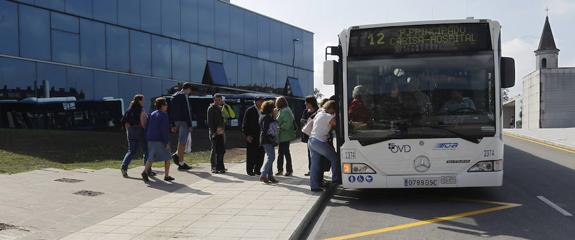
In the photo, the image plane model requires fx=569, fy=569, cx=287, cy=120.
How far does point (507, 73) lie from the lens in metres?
8.85

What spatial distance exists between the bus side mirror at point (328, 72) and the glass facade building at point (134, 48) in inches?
728

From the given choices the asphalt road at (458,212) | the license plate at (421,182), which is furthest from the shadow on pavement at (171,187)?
the license plate at (421,182)

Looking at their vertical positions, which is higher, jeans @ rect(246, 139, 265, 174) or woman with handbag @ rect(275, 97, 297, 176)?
woman with handbag @ rect(275, 97, 297, 176)

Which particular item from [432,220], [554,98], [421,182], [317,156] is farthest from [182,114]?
[554,98]

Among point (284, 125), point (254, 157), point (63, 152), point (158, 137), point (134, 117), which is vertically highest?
point (134, 117)

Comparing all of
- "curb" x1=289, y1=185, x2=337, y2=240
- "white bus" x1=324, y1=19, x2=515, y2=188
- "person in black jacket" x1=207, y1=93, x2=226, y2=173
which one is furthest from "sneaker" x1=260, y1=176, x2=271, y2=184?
"white bus" x1=324, y1=19, x2=515, y2=188

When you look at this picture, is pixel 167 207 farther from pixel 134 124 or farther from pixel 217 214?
pixel 134 124

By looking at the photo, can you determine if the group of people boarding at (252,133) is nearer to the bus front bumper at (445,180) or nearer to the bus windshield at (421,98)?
the bus windshield at (421,98)

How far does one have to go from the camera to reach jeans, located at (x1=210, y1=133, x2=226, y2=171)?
39.9ft

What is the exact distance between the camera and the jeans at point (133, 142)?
1111 centimetres

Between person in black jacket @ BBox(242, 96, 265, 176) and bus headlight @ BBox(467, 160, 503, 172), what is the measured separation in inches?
185

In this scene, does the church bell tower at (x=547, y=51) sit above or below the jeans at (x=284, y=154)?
above

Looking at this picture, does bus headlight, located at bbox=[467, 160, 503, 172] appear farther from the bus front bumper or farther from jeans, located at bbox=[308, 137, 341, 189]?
jeans, located at bbox=[308, 137, 341, 189]

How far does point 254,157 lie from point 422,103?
4466mm
